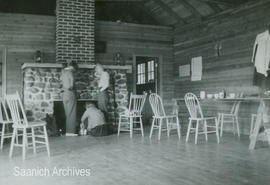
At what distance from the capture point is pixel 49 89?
25.4 feet

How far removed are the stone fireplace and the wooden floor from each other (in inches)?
57.6

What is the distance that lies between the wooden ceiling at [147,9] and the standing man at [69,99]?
2.97 meters

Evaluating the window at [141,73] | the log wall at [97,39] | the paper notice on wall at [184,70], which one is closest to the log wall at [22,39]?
the log wall at [97,39]

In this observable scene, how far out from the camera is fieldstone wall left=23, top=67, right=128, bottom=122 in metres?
7.59

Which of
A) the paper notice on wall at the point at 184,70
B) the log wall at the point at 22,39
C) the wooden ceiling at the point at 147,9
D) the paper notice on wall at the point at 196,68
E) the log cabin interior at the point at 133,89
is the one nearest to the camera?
the log cabin interior at the point at 133,89

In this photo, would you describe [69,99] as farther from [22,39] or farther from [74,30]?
[22,39]

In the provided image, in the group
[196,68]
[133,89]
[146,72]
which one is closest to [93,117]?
[133,89]

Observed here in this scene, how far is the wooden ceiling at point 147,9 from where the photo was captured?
28.7 ft

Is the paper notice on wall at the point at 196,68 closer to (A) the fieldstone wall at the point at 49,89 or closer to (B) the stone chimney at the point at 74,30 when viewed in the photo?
(A) the fieldstone wall at the point at 49,89

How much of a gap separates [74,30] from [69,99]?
1.85m

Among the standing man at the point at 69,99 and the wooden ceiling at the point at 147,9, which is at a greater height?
the wooden ceiling at the point at 147,9

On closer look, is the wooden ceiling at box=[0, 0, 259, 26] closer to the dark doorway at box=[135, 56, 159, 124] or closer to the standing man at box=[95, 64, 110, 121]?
the dark doorway at box=[135, 56, 159, 124]

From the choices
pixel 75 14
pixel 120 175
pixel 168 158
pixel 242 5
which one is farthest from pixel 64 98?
pixel 242 5

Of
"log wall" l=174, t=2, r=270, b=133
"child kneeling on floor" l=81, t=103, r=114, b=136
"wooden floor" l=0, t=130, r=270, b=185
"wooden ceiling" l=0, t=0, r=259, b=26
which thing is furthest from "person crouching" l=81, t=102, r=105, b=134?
"wooden ceiling" l=0, t=0, r=259, b=26
